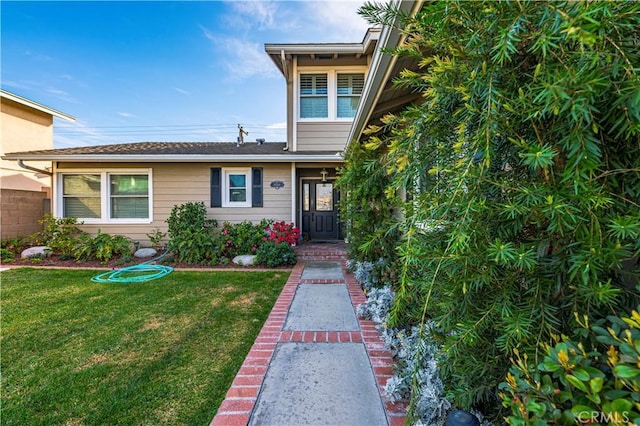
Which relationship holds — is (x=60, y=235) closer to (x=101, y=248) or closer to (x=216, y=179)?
(x=101, y=248)

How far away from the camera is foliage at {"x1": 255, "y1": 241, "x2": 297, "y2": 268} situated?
22.4ft

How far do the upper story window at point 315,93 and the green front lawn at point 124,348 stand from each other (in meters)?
5.77

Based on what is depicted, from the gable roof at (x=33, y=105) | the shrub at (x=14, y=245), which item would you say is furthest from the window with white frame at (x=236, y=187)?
the gable roof at (x=33, y=105)

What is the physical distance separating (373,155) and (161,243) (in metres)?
7.08

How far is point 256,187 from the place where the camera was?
28.7 ft

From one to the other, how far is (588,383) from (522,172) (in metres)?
0.77

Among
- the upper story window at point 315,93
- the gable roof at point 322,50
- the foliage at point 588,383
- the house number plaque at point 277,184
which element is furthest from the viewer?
the upper story window at point 315,93

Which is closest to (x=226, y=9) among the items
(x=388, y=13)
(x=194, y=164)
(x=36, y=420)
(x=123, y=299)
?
(x=194, y=164)

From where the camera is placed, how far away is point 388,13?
156 centimetres

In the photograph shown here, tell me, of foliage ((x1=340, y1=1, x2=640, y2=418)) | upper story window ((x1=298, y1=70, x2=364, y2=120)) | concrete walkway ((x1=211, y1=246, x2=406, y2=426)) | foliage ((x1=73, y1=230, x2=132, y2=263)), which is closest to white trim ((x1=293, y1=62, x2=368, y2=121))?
upper story window ((x1=298, y1=70, x2=364, y2=120))

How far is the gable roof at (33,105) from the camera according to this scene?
10000 millimetres

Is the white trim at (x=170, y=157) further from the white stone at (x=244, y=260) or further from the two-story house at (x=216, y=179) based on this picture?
the white stone at (x=244, y=260)

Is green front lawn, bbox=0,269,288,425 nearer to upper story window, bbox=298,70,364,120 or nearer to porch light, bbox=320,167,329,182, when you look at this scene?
porch light, bbox=320,167,329,182

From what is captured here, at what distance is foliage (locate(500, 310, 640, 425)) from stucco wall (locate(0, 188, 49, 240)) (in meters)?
12.0
